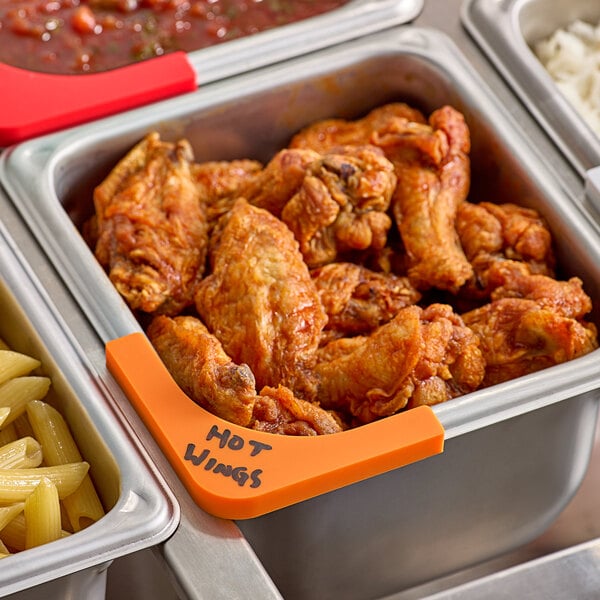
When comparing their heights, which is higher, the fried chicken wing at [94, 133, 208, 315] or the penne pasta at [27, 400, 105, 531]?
the fried chicken wing at [94, 133, 208, 315]

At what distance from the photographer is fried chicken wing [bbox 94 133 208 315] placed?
255 centimetres

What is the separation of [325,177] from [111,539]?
39.4 inches

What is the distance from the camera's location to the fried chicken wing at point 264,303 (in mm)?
2369

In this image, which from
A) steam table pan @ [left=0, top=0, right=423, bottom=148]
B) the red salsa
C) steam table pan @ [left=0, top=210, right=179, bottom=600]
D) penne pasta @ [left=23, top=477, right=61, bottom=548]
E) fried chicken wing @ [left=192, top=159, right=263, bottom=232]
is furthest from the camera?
the red salsa

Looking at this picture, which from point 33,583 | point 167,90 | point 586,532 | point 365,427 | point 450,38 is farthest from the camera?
point 450,38

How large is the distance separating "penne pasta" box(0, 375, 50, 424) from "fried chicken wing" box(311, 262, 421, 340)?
2.11 feet

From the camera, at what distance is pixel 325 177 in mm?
2598

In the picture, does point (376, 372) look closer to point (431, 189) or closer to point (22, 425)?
point (431, 189)

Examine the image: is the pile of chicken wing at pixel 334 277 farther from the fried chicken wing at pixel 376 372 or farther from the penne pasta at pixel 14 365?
the penne pasta at pixel 14 365

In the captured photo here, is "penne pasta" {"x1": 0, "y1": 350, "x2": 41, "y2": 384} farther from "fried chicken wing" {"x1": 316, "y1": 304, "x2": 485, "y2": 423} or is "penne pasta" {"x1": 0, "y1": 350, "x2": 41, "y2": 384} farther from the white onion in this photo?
the white onion

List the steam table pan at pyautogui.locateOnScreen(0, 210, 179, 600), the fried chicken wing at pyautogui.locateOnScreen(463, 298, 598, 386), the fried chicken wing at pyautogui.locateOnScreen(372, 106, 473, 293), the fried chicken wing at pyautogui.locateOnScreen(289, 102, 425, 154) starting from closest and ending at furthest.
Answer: the steam table pan at pyautogui.locateOnScreen(0, 210, 179, 600) < the fried chicken wing at pyautogui.locateOnScreen(463, 298, 598, 386) < the fried chicken wing at pyautogui.locateOnScreen(372, 106, 473, 293) < the fried chicken wing at pyautogui.locateOnScreen(289, 102, 425, 154)

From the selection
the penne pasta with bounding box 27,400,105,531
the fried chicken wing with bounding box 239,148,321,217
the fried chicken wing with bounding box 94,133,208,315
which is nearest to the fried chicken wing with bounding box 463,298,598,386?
A: the fried chicken wing with bounding box 239,148,321,217

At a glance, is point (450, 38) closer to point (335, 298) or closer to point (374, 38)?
point (374, 38)

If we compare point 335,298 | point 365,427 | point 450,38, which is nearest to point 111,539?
point 365,427
